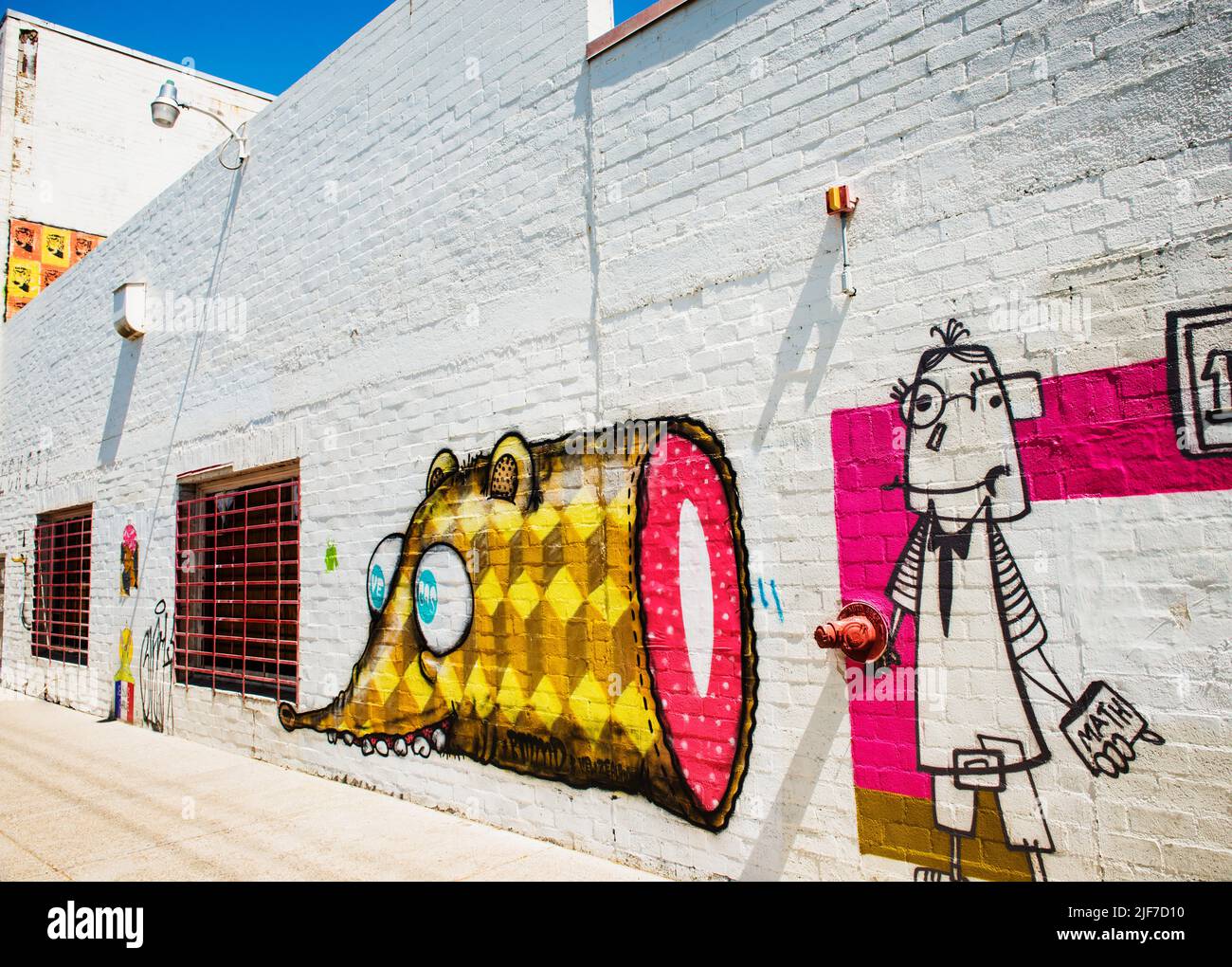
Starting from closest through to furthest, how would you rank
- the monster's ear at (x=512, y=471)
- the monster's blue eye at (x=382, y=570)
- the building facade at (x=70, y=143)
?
1. the monster's ear at (x=512, y=471)
2. the monster's blue eye at (x=382, y=570)
3. the building facade at (x=70, y=143)

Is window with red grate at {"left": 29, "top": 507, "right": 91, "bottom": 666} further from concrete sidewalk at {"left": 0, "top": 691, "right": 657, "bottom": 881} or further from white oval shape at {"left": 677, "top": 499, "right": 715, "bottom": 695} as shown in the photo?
white oval shape at {"left": 677, "top": 499, "right": 715, "bottom": 695}

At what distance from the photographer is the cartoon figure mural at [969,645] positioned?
10.4 ft

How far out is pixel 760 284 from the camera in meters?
4.07

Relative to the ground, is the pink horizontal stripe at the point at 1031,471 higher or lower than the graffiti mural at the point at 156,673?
higher

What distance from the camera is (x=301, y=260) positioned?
7121mm

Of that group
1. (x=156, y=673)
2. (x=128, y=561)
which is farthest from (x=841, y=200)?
(x=128, y=561)

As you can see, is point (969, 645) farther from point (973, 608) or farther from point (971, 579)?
point (971, 579)

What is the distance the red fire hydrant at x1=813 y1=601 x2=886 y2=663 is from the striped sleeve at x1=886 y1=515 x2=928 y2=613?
0.11m

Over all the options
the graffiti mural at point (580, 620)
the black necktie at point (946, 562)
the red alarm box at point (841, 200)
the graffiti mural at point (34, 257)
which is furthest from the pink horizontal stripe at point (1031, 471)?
the graffiti mural at point (34, 257)

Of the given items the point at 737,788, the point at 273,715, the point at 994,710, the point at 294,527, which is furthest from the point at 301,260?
the point at 994,710

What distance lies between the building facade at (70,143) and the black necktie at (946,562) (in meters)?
14.6

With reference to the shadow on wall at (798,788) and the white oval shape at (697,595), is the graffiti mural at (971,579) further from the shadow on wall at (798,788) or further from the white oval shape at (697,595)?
the white oval shape at (697,595)

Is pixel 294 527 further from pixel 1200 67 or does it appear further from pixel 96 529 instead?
pixel 1200 67

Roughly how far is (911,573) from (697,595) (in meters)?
1.06
